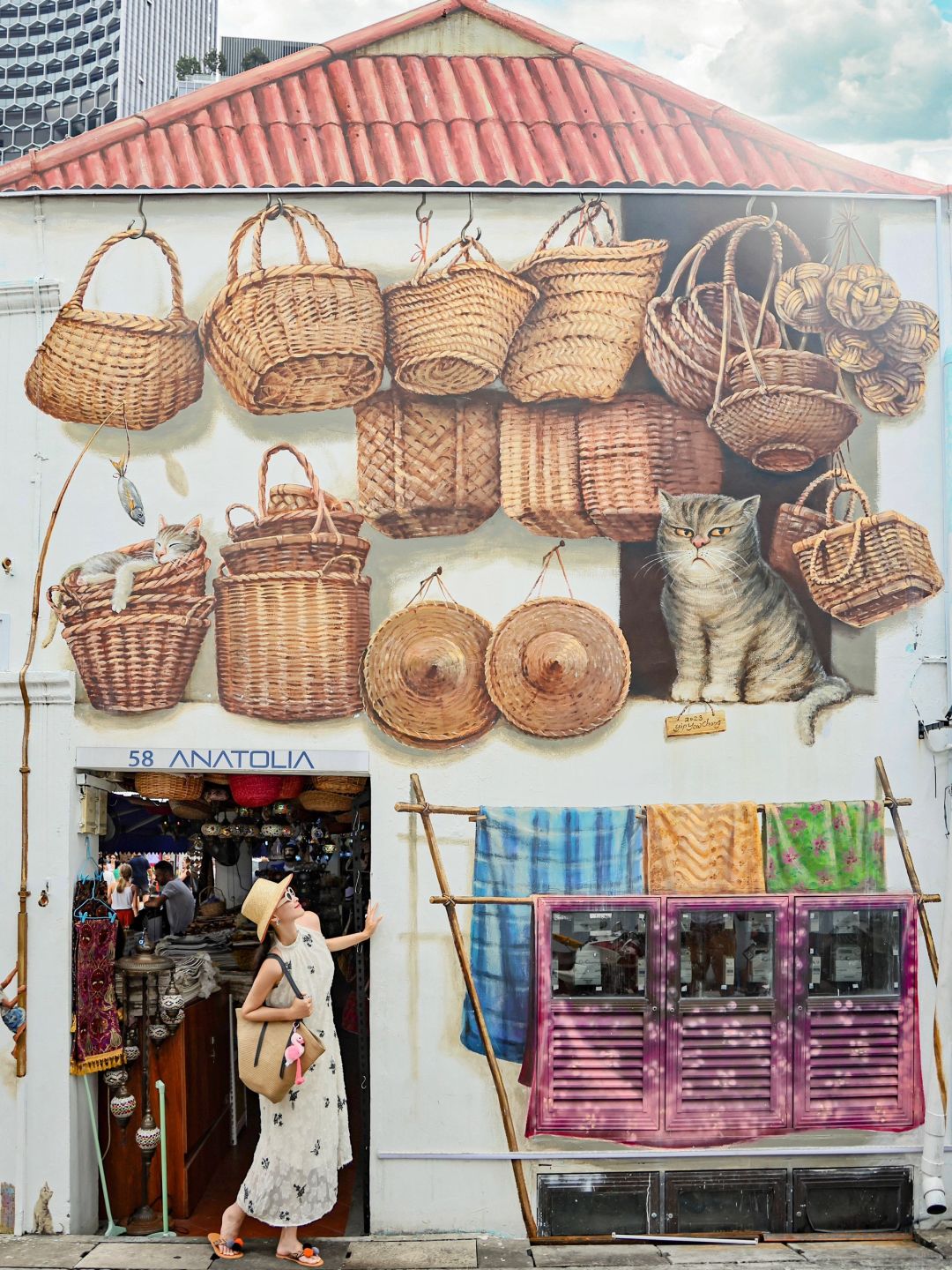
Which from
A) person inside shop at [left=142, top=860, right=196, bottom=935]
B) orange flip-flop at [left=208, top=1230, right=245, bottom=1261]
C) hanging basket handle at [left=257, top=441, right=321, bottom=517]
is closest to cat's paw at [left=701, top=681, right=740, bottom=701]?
hanging basket handle at [left=257, top=441, right=321, bottom=517]

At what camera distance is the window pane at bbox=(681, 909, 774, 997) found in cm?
682

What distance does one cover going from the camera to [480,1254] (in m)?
6.47

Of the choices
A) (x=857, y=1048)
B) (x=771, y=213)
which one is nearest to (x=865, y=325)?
(x=771, y=213)

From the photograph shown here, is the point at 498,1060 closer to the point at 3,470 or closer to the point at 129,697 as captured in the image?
the point at 129,697

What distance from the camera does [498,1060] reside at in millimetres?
6777

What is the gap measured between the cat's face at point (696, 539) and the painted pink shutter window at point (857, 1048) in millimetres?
2037

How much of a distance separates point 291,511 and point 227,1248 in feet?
13.8

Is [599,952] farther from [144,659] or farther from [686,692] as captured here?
[144,659]

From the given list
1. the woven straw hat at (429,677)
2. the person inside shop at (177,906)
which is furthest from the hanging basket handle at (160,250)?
the person inside shop at (177,906)

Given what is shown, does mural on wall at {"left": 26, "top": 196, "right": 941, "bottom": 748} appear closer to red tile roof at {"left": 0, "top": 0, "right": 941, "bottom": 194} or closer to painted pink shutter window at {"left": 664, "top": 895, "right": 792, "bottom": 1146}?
red tile roof at {"left": 0, "top": 0, "right": 941, "bottom": 194}

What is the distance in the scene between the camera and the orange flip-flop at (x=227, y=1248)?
6.30 metres

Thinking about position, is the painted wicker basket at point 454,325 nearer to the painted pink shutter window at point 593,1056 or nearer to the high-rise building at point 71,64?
the painted pink shutter window at point 593,1056

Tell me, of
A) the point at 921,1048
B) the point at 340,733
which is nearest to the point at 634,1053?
the point at 921,1048

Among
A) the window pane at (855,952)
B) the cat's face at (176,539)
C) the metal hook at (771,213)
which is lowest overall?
the window pane at (855,952)
